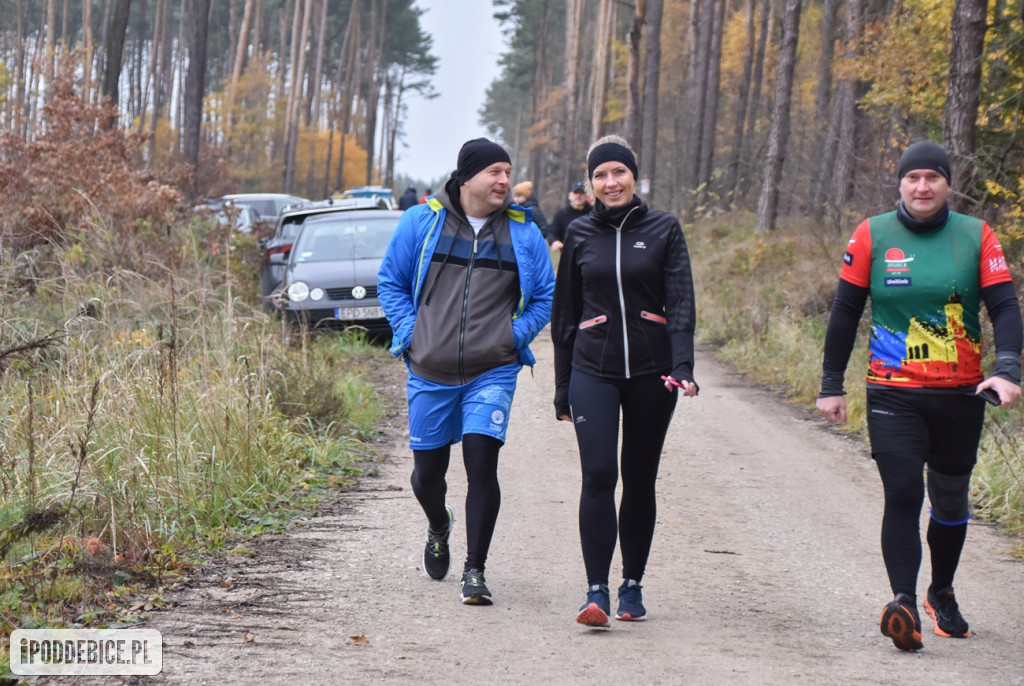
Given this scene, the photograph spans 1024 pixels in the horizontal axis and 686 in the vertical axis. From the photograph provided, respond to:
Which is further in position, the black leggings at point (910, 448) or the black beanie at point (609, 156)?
the black beanie at point (609, 156)

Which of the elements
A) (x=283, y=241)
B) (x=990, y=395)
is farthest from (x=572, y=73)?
(x=990, y=395)

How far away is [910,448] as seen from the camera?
4.89 m

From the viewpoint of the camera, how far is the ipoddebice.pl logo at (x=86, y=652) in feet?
14.3

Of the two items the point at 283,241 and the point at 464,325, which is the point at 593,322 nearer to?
the point at 464,325

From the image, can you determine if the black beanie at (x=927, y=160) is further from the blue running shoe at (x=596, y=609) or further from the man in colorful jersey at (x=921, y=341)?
the blue running shoe at (x=596, y=609)

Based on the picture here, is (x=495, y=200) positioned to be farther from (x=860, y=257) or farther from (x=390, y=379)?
(x=390, y=379)

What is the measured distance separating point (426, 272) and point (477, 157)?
1.90 feet

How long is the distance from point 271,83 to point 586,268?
58.9 m

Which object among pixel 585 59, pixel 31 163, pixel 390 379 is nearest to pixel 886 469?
pixel 390 379

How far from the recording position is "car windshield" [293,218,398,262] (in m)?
15.6

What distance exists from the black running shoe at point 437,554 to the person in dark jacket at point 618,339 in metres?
0.97

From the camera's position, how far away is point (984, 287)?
15.9 ft

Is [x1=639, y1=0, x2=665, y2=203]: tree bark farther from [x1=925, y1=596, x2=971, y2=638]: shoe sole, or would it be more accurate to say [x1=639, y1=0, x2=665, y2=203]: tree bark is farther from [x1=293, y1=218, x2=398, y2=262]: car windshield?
[x1=925, y1=596, x2=971, y2=638]: shoe sole

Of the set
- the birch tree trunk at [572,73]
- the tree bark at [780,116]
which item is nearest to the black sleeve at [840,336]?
the tree bark at [780,116]
